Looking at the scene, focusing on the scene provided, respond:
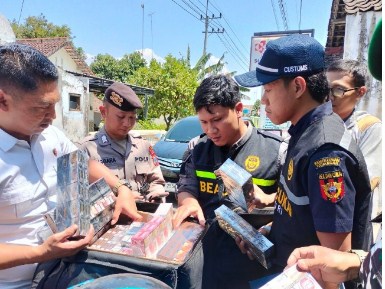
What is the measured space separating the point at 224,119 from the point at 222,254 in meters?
0.78

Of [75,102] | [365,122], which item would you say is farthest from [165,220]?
[75,102]

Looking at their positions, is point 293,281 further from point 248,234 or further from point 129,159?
point 129,159

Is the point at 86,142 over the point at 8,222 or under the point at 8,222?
over

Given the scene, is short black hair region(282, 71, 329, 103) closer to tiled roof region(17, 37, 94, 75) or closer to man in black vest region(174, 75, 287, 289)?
man in black vest region(174, 75, 287, 289)

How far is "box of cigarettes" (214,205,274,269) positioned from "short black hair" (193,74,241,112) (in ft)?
2.45

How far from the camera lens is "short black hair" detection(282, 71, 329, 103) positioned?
139cm

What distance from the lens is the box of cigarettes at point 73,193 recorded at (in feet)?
4.01

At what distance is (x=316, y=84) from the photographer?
1.40 m

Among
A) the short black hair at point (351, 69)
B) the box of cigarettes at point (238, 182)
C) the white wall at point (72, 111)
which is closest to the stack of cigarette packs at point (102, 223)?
the box of cigarettes at point (238, 182)

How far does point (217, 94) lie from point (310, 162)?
37.6 inches

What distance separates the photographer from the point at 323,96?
1426mm

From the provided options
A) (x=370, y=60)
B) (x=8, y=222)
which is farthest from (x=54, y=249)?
(x=370, y=60)

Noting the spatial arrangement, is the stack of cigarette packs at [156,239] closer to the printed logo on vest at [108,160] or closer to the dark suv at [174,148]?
the printed logo on vest at [108,160]

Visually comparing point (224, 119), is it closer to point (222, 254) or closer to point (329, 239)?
point (222, 254)
